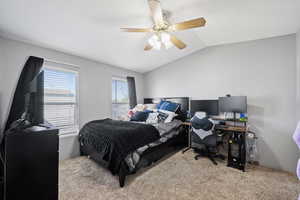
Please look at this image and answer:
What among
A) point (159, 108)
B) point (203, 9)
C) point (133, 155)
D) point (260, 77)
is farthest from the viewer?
point (159, 108)

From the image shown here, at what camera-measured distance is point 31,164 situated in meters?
1.33

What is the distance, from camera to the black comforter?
2.04 metres

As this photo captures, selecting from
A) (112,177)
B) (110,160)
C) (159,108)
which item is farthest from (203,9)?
(112,177)

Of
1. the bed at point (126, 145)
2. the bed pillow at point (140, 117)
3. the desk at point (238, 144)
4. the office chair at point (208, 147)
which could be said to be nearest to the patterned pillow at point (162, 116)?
the bed at point (126, 145)

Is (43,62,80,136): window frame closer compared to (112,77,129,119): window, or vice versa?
(43,62,80,136): window frame

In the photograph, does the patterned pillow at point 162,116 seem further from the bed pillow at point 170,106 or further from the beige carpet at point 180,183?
the beige carpet at point 180,183

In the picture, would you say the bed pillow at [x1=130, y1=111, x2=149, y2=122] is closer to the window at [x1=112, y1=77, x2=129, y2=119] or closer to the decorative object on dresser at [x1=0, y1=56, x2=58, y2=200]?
the window at [x1=112, y1=77, x2=129, y2=119]

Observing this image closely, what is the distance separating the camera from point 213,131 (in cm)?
269

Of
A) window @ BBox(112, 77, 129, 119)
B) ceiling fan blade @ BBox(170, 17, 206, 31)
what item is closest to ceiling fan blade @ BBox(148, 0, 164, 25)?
ceiling fan blade @ BBox(170, 17, 206, 31)

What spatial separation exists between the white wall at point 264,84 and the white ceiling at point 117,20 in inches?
11.6

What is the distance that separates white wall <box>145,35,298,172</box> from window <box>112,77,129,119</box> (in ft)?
7.45

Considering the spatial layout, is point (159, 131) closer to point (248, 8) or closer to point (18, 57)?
point (248, 8)

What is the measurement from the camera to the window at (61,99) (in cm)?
271

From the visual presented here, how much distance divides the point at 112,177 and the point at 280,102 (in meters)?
3.40
